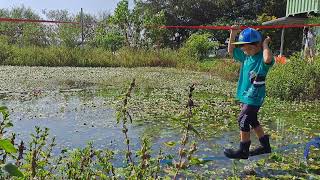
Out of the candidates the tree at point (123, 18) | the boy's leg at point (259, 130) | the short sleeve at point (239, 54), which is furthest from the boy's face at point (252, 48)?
the tree at point (123, 18)

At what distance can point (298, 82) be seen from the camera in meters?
11.7

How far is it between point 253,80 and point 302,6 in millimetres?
16692

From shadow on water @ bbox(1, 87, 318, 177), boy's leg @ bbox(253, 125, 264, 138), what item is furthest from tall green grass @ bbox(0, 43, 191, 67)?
boy's leg @ bbox(253, 125, 264, 138)

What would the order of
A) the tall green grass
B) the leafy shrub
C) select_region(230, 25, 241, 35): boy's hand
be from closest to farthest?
select_region(230, 25, 241, 35): boy's hand < the tall green grass < the leafy shrub

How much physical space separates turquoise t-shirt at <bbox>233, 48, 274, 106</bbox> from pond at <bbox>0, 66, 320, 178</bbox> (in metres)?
0.82

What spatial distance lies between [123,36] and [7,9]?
16.9 m

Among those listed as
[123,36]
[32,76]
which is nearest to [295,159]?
[32,76]

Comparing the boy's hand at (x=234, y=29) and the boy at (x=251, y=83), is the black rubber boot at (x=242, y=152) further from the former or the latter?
the boy's hand at (x=234, y=29)

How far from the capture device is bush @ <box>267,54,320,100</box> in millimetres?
11586

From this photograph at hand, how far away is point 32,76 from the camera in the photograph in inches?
695

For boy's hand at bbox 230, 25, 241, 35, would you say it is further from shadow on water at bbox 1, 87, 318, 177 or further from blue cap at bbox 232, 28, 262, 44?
shadow on water at bbox 1, 87, 318, 177

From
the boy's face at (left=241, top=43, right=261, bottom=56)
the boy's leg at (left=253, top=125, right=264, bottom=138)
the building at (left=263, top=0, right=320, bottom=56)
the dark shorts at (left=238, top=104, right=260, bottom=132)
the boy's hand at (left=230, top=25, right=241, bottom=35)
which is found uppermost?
the building at (left=263, top=0, right=320, bottom=56)

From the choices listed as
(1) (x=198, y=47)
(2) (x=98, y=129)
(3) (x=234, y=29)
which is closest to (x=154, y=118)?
(2) (x=98, y=129)

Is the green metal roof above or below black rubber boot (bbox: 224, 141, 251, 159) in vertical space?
above
